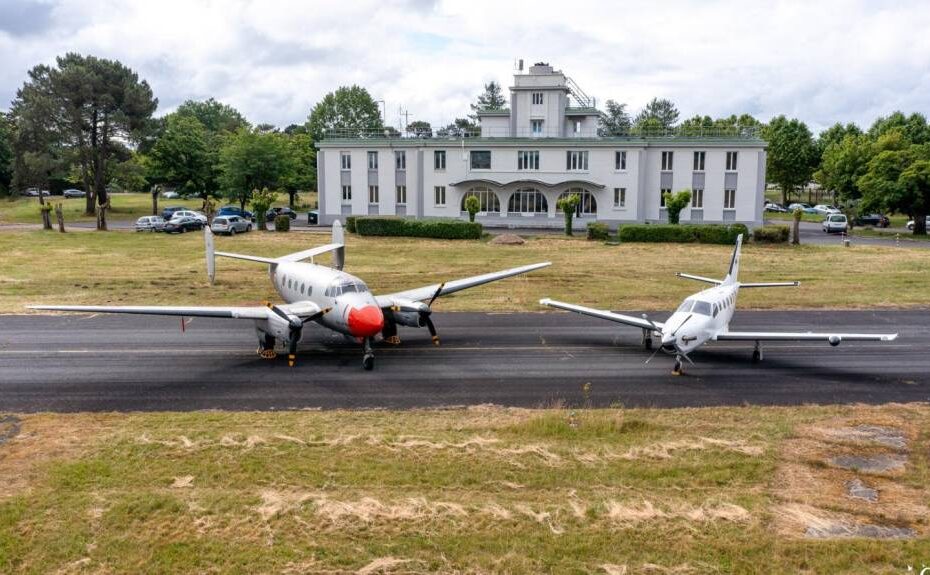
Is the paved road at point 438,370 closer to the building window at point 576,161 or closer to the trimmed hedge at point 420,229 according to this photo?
the trimmed hedge at point 420,229

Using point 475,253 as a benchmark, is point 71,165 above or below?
above

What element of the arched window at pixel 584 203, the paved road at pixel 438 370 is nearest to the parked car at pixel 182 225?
the arched window at pixel 584 203

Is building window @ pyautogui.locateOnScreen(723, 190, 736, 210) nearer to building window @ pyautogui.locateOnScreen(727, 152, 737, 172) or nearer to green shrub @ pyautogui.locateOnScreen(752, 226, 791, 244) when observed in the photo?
building window @ pyautogui.locateOnScreen(727, 152, 737, 172)

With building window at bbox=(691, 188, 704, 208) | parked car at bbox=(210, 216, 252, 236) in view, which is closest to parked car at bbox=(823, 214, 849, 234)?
building window at bbox=(691, 188, 704, 208)

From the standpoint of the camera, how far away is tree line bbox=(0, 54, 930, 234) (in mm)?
73062

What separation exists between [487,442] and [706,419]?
6.05m

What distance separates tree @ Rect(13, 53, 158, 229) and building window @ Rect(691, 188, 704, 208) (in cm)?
6044

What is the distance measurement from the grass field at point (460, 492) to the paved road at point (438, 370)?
57.4 inches

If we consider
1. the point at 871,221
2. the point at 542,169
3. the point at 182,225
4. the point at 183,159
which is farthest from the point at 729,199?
the point at 183,159

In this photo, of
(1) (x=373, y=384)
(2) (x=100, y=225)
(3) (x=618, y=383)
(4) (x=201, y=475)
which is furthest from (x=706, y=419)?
(2) (x=100, y=225)

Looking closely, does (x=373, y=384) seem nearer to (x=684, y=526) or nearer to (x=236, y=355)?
(x=236, y=355)

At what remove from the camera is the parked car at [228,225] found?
66.2m

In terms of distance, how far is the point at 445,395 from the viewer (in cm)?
2073

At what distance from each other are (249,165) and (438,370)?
72547 millimetres
